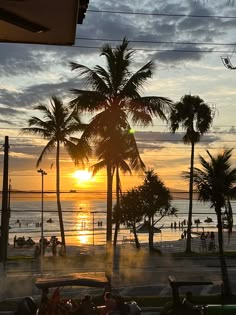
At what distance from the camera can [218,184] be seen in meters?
19.2

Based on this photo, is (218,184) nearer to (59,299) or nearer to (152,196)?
(59,299)

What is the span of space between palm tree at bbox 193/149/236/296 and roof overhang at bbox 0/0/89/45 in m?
14.1

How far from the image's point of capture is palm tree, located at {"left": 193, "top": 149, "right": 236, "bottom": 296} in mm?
19250

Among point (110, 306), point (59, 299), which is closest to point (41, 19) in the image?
point (59, 299)

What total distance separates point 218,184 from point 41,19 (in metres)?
14.9

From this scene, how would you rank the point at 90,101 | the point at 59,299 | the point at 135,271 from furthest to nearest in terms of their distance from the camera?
the point at 135,271, the point at 90,101, the point at 59,299

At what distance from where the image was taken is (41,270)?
106ft

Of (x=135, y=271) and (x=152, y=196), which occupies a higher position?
(x=152, y=196)

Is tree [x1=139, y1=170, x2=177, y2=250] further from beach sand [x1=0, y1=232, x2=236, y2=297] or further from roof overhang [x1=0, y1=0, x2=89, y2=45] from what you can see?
roof overhang [x1=0, y1=0, x2=89, y2=45]

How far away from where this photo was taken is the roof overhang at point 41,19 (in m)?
4.86

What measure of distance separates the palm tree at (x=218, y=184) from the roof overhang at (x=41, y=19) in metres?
14.1

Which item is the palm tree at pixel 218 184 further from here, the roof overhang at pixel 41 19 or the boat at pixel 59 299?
the roof overhang at pixel 41 19

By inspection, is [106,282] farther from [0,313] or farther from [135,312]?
[0,313]

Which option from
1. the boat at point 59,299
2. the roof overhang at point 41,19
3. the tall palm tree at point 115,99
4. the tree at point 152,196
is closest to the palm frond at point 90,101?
the tall palm tree at point 115,99
